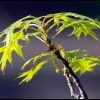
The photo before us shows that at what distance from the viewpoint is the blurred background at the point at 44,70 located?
2748 millimetres

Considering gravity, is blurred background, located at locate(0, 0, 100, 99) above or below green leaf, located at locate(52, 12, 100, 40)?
above

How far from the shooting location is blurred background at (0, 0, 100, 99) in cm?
275

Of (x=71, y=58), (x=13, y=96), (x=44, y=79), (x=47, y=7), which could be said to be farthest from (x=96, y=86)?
(x=71, y=58)

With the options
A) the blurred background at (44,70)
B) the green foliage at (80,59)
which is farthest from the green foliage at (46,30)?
the blurred background at (44,70)

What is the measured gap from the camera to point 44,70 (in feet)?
9.49

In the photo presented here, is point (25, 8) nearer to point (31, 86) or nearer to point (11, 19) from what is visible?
point (11, 19)

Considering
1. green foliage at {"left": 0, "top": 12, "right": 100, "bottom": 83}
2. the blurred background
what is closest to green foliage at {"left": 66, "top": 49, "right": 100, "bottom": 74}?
green foliage at {"left": 0, "top": 12, "right": 100, "bottom": 83}

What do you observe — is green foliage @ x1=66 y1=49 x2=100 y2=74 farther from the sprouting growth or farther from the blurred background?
the blurred background

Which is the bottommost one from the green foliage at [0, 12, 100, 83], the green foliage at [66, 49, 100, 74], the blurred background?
the green foliage at [66, 49, 100, 74]

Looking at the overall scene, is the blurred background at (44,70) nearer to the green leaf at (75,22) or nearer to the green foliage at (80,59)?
the green foliage at (80,59)

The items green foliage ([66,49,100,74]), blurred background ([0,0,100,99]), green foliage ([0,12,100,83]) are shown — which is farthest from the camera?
blurred background ([0,0,100,99])

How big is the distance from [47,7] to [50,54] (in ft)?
7.93

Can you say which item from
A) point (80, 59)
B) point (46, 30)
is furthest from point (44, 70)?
point (46, 30)

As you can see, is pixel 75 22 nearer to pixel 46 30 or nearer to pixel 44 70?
pixel 46 30
